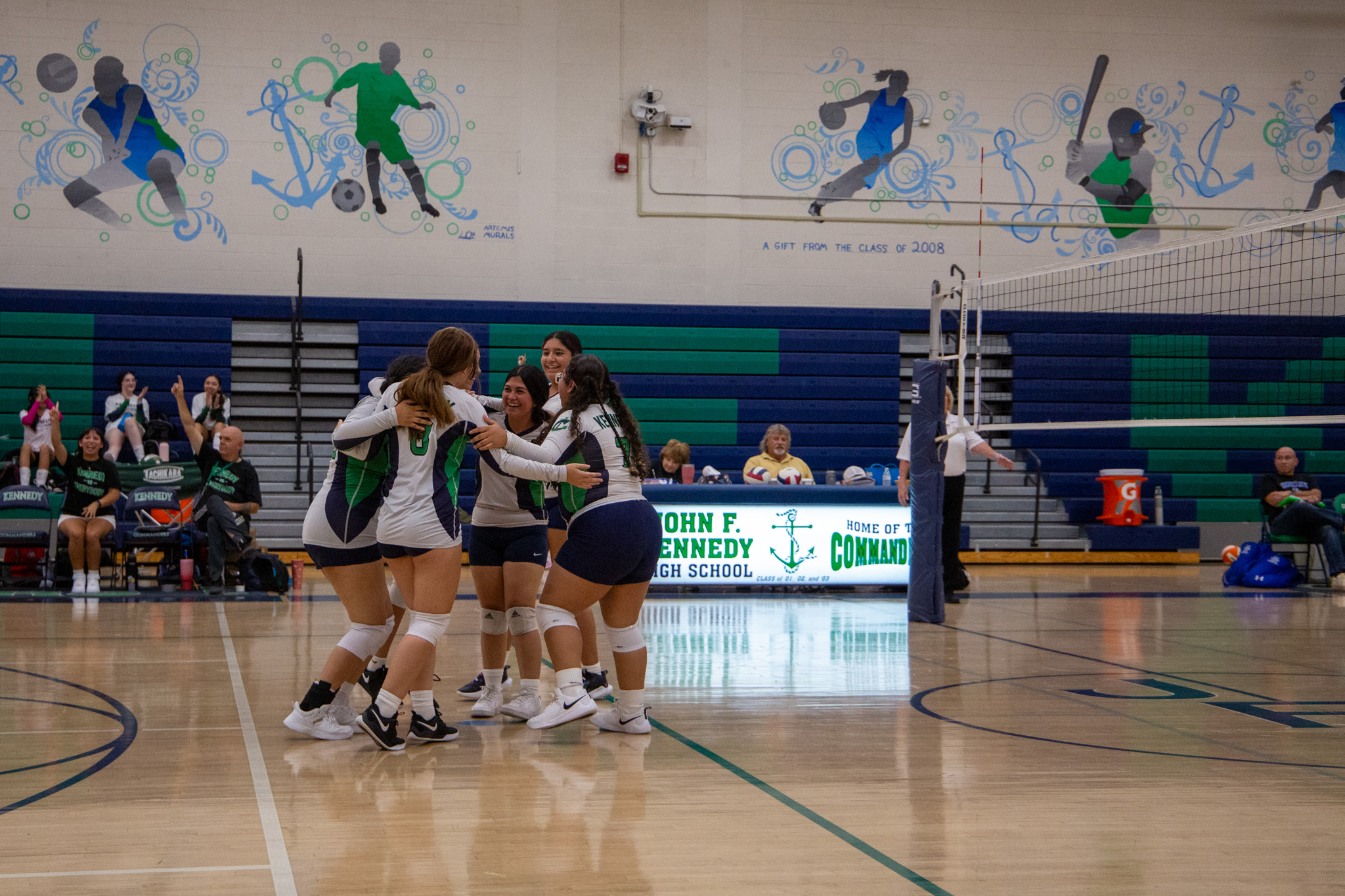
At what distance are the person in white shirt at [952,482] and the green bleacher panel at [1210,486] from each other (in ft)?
21.3

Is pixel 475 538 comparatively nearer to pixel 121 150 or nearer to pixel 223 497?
pixel 223 497

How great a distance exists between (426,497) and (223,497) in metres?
6.23

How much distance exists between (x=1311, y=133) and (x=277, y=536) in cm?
1410

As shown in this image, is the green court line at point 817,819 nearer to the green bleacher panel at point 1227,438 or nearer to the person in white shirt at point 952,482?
the person in white shirt at point 952,482

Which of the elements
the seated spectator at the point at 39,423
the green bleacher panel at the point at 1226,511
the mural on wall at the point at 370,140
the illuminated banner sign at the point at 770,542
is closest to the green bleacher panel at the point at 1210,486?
the green bleacher panel at the point at 1226,511

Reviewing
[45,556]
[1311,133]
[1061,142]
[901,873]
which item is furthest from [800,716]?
[1311,133]

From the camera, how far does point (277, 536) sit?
12.5m

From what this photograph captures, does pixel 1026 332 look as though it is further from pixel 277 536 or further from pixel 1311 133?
pixel 277 536

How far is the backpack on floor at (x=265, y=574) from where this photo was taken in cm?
957

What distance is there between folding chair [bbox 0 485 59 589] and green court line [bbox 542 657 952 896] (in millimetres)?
7275

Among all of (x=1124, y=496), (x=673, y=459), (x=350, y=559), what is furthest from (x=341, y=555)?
(x=1124, y=496)

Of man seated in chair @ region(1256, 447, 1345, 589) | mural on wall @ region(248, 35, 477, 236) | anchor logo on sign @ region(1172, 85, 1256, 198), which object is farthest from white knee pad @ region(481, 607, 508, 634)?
anchor logo on sign @ region(1172, 85, 1256, 198)

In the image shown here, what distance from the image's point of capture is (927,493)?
8164 mm

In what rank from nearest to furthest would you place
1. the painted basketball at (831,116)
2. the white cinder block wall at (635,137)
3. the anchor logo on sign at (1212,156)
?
1. the white cinder block wall at (635,137)
2. the painted basketball at (831,116)
3. the anchor logo on sign at (1212,156)
